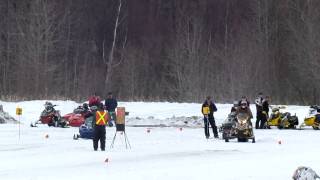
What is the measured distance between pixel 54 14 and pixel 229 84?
21.1 m

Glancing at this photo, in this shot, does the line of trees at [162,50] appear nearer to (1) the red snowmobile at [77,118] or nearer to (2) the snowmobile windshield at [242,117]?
(1) the red snowmobile at [77,118]

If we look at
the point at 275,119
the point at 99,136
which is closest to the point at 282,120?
the point at 275,119

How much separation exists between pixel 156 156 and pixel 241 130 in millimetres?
7523

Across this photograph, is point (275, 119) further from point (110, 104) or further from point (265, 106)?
point (110, 104)

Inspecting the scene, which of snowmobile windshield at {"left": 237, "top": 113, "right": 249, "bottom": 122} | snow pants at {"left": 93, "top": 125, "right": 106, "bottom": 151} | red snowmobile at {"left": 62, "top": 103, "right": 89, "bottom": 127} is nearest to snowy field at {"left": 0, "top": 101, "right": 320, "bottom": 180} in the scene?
snow pants at {"left": 93, "top": 125, "right": 106, "bottom": 151}

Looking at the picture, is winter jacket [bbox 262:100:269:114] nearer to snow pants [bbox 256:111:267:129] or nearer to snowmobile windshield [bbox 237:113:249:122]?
snow pants [bbox 256:111:267:129]

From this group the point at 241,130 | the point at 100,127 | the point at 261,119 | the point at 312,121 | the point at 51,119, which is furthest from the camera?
the point at 51,119

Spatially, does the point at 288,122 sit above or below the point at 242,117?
below

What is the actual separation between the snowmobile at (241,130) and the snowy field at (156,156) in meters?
0.55

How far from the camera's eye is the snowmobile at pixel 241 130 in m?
29.1

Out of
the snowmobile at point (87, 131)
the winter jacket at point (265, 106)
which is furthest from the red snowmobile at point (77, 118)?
the winter jacket at point (265, 106)

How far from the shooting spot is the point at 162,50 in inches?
3474

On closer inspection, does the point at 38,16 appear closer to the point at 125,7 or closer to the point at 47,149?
the point at 125,7

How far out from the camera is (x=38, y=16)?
71750 millimetres
